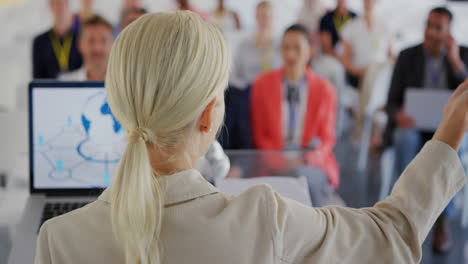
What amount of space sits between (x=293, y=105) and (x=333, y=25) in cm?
242

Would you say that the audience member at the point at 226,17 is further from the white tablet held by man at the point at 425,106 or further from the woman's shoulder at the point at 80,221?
the woman's shoulder at the point at 80,221

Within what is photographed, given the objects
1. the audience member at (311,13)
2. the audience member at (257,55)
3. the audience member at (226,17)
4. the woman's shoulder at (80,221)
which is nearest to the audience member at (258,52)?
the audience member at (257,55)

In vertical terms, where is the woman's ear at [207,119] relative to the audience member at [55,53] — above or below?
above

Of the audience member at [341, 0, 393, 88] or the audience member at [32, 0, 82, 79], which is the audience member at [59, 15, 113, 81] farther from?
the audience member at [341, 0, 393, 88]

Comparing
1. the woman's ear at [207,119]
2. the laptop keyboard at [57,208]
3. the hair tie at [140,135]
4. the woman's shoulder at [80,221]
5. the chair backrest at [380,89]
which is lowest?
the chair backrest at [380,89]

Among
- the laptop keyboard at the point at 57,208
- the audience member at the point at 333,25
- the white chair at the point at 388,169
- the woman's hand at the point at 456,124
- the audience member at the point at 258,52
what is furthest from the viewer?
the audience member at the point at 333,25

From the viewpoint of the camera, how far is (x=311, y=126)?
10.5 feet

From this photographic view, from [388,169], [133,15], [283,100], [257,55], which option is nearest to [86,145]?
[283,100]

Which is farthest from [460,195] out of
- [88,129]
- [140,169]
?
[140,169]

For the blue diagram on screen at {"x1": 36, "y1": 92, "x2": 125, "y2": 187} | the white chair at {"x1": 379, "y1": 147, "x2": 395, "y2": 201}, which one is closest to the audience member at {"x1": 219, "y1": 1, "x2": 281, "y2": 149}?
the white chair at {"x1": 379, "y1": 147, "x2": 395, "y2": 201}

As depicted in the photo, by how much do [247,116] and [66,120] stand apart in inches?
72.5

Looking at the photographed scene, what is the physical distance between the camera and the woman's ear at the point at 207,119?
0.85 metres

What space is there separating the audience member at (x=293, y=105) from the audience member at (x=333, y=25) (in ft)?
6.84

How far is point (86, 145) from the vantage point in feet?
5.48
